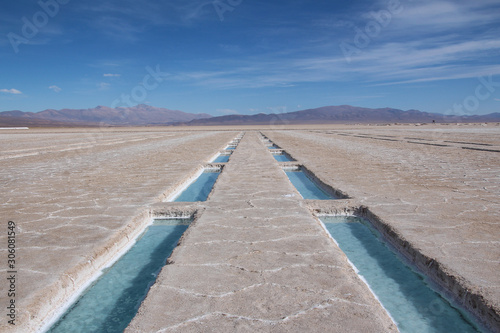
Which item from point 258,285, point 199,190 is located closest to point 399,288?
point 258,285

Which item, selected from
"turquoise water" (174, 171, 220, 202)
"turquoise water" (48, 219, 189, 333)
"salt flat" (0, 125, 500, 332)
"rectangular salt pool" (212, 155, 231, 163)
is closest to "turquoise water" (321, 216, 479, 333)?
"salt flat" (0, 125, 500, 332)

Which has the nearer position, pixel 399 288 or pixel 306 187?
pixel 399 288

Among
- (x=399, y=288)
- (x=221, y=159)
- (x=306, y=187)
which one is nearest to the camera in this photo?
(x=399, y=288)

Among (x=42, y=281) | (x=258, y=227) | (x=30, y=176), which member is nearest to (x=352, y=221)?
(x=258, y=227)

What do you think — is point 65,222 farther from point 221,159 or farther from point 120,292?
point 221,159

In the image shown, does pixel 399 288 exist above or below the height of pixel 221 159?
below

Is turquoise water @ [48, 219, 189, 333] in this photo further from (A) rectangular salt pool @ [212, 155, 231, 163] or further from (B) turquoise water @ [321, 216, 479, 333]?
(A) rectangular salt pool @ [212, 155, 231, 163]
